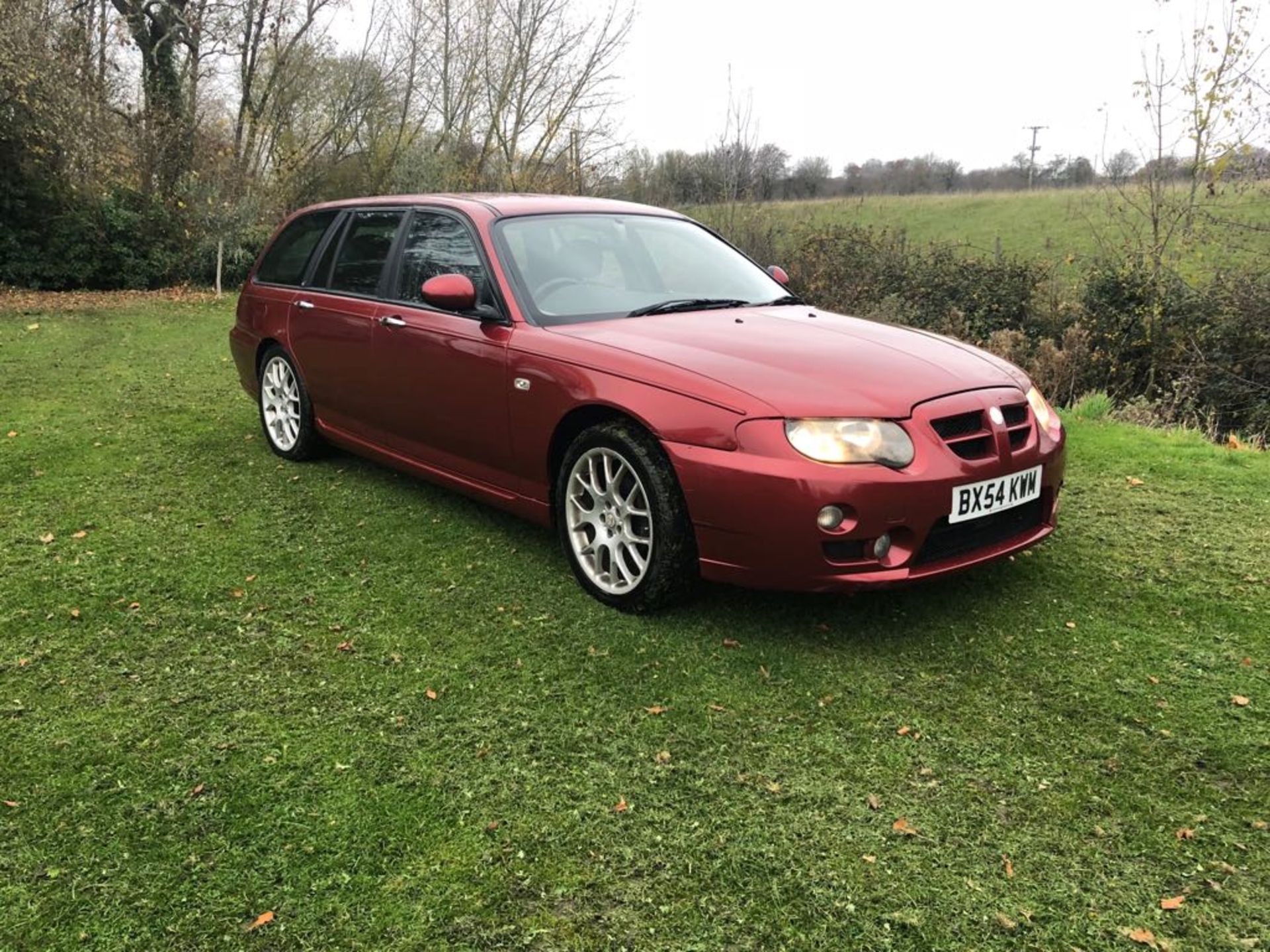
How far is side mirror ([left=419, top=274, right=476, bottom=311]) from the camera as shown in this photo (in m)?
3.89

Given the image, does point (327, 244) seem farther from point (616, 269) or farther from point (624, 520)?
point (624, 520)

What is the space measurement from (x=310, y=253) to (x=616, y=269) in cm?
216

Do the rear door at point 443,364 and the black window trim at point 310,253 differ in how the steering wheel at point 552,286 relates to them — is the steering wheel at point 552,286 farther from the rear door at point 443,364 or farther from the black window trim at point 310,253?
the black window trim at point 310,253

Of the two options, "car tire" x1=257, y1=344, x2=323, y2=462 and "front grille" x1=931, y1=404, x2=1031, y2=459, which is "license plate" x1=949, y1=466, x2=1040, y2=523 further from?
"car tire" x1=257, y1=344, x2=323, y2=462

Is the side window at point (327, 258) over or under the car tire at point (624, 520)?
over

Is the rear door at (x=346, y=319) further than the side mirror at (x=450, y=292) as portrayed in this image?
Yes

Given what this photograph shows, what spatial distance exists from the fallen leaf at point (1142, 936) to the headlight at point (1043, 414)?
2016mm

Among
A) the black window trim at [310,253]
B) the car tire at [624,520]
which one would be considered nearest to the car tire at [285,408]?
the black window trim at [310,253]

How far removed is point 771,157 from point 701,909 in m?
13.4

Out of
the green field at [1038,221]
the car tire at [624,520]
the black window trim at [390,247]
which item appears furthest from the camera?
the green field at [1038,221]

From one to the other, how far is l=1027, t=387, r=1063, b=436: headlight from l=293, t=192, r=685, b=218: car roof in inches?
84.7

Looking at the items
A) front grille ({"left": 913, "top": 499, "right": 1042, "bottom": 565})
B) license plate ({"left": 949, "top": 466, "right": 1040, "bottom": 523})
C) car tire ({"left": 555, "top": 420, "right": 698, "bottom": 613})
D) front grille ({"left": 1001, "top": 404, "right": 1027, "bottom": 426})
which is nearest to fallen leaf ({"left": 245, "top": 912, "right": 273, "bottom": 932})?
car tire ({"left": 555, "top": 420, "right": 698, "bottom": 613})

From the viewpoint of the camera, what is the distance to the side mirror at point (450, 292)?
3895mm

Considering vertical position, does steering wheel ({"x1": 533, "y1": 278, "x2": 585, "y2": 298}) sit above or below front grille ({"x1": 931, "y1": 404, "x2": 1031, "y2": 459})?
above
